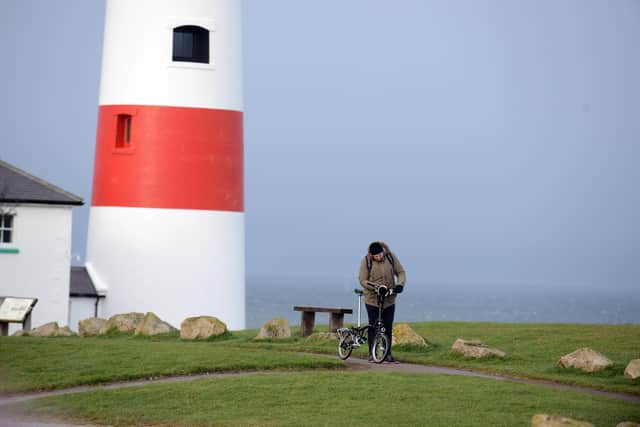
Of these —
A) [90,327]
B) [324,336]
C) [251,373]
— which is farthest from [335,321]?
[251,373]

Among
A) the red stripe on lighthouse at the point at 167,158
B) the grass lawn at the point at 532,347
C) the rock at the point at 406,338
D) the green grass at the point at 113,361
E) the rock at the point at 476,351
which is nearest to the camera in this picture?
the green grass at the point at 113,361

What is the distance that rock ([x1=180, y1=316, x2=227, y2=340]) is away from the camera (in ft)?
75.4

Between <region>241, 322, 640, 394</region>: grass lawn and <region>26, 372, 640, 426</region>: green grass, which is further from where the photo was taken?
<region>241, 322, 640, 394</region>: grass lawn

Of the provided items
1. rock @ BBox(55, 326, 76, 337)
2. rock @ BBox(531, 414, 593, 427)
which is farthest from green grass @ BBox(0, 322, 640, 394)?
rock @ BBox(531, 414, 593, 427)

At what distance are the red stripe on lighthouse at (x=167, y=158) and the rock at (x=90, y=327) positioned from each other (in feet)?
15.3

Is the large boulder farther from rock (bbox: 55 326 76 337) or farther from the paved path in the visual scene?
the paved path

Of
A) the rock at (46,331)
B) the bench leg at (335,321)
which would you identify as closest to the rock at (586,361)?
the bench leg at (335,321)

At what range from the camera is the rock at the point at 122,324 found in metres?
24.2

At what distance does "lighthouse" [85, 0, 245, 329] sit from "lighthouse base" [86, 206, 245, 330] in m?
0.02

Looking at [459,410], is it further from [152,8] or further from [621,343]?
[152,8]

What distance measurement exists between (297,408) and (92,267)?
1596cm

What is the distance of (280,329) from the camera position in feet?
75.5

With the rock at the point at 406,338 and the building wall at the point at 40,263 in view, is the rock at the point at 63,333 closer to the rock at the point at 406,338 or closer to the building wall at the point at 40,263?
the building wall at the point at 40,263

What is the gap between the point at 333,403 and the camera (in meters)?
15.4
